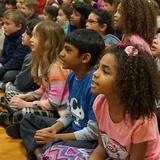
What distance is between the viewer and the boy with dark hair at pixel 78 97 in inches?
63.6

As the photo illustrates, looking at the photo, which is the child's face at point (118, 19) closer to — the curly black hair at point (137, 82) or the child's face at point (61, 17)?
the curly black hair at point (137, 82)

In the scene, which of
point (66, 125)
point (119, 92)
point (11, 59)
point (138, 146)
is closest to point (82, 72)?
point (66, 125)

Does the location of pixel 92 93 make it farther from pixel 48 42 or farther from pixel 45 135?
pixel 48 42

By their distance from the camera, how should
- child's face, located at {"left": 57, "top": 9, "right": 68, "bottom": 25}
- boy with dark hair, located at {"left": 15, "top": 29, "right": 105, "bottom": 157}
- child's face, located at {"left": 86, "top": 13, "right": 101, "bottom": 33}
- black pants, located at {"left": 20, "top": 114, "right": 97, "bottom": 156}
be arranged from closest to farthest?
1. boy with dark hair, located at {"left": 15, "top": 29, "right": 105, "bottom": 157}
2. black pants, located at {"left": 20, "top": 114, "right": 97, "bottom": 156}
3. child's face, located at {"left": 86, "top": 13, "right": 101, "bottom": 33}
4. child's face, located at {"left": 57, "top": 9, "right": 68, "bottom": 25}

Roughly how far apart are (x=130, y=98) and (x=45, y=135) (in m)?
0.57

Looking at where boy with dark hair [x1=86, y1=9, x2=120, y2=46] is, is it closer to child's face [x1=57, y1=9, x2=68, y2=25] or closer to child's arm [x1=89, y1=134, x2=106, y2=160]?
child's face [x1=57, y1=9, x2=68, y2=25]

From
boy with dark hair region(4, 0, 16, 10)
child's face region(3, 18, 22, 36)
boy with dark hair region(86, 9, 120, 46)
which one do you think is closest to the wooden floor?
boy with dark hair region(86, 9, 120, 46)

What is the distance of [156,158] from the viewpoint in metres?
1.33

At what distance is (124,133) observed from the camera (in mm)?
1318

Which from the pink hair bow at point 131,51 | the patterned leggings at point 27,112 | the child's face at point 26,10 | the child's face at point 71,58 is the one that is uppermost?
the pink hair bow at point 131,51

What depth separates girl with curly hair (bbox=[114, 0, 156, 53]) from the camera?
210 centimetres

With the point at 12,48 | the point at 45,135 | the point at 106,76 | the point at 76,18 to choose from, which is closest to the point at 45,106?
the point at 45,135

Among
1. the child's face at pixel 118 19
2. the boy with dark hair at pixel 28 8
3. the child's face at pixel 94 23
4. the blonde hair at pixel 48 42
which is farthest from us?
the boy with dark hair at pixel 28 8

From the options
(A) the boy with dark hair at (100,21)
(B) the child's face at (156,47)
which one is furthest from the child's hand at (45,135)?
(A) the boy with dark hair at (100,21)
